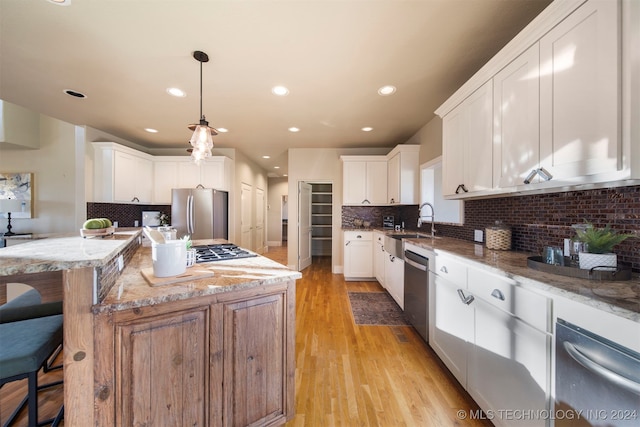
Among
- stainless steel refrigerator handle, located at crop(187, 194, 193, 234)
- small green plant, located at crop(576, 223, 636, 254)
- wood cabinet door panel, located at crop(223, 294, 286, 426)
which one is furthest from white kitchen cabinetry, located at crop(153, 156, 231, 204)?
small green plant, located at crop(576, 223, 636, 254)

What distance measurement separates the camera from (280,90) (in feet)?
8.35

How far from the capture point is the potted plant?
3.52 ft

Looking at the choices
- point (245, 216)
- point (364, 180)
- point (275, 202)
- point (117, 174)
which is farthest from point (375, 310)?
point (275, 202)

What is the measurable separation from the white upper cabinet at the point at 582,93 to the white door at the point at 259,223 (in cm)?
622

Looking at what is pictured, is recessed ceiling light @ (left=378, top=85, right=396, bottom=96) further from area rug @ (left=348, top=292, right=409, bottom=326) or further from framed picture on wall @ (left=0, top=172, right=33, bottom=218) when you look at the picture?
framed picture on wall @ (left=0, top=172, right=33, bottom=218)

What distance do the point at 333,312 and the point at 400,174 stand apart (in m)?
2.43

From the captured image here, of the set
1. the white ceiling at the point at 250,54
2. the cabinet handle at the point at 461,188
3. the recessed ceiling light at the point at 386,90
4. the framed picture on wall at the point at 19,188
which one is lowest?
the cabinet handle at the point at 461,188

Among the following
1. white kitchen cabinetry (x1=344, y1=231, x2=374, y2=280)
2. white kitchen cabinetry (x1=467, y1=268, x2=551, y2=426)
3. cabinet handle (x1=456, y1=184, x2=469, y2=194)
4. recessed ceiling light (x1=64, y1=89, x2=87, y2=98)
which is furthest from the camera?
white kitchen cabinetry (x1=344, y1=231, x2=374, y2=280)

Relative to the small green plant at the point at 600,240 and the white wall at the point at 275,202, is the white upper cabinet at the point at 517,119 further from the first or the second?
the white wall at the point at 275,202

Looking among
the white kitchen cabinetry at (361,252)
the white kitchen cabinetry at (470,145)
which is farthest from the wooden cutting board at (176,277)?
the white kitchen cabinetry at (361,252)

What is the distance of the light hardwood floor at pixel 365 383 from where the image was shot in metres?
1.44

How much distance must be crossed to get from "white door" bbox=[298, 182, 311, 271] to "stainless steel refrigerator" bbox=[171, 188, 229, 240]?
5.29 ft

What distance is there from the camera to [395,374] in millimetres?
1813

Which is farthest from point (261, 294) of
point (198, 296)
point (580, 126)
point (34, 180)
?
point (34, 180)
